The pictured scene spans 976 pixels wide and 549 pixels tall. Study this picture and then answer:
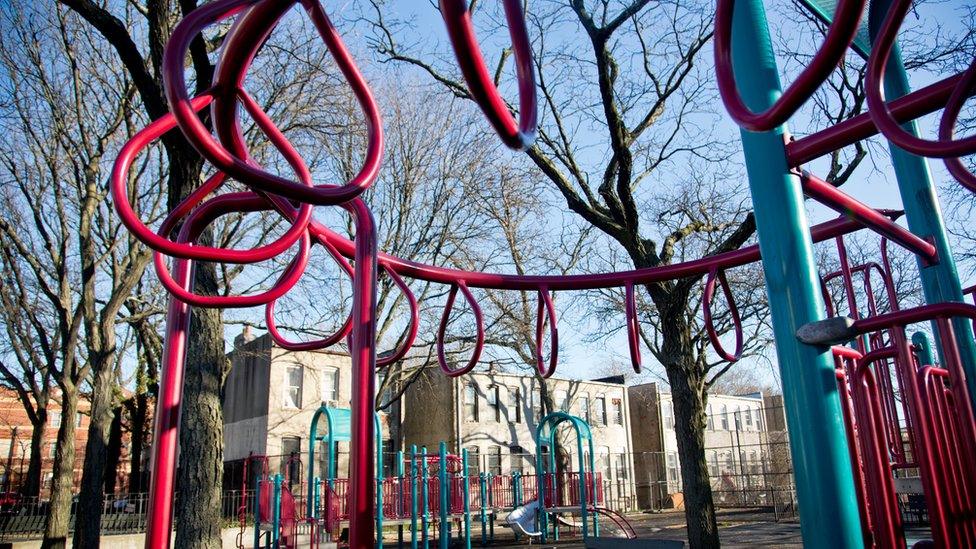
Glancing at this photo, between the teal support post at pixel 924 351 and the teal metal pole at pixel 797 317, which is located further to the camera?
the teal support post at pixel 924 351

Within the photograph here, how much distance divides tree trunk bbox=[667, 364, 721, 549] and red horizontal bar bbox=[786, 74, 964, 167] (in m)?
5.61

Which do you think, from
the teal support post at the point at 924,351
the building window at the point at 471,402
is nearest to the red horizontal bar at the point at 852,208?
the teal support post at the point at 924,351

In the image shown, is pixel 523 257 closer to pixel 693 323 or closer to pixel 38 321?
pixel 693 323

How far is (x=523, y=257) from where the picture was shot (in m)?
21.6

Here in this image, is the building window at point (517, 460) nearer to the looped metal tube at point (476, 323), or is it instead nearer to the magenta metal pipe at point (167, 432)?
the looped metal tube at point (476, 323)

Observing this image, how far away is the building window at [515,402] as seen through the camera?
34625 millimetres

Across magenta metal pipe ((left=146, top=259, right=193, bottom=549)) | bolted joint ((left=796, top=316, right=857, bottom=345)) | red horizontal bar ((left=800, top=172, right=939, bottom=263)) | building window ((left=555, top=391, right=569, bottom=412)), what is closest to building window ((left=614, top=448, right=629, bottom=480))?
building window ((left=555, top=391, right=569, bottom=412))

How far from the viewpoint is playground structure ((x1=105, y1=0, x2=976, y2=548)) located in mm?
1916

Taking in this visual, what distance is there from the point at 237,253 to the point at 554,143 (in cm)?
855

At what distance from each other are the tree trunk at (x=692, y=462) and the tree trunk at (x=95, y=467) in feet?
32.4

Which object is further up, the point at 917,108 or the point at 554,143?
the point at 554,143

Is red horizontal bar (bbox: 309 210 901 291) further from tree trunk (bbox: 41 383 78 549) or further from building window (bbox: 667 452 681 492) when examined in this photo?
building window (bbox: 667 452 681 492)

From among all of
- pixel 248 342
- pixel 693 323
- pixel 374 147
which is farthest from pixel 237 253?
pixel 248 342

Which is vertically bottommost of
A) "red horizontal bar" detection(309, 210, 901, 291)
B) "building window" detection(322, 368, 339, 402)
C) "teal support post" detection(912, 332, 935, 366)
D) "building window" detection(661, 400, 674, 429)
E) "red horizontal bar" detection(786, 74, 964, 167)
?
"teal support post" detection(912, 332, 935, 366)
